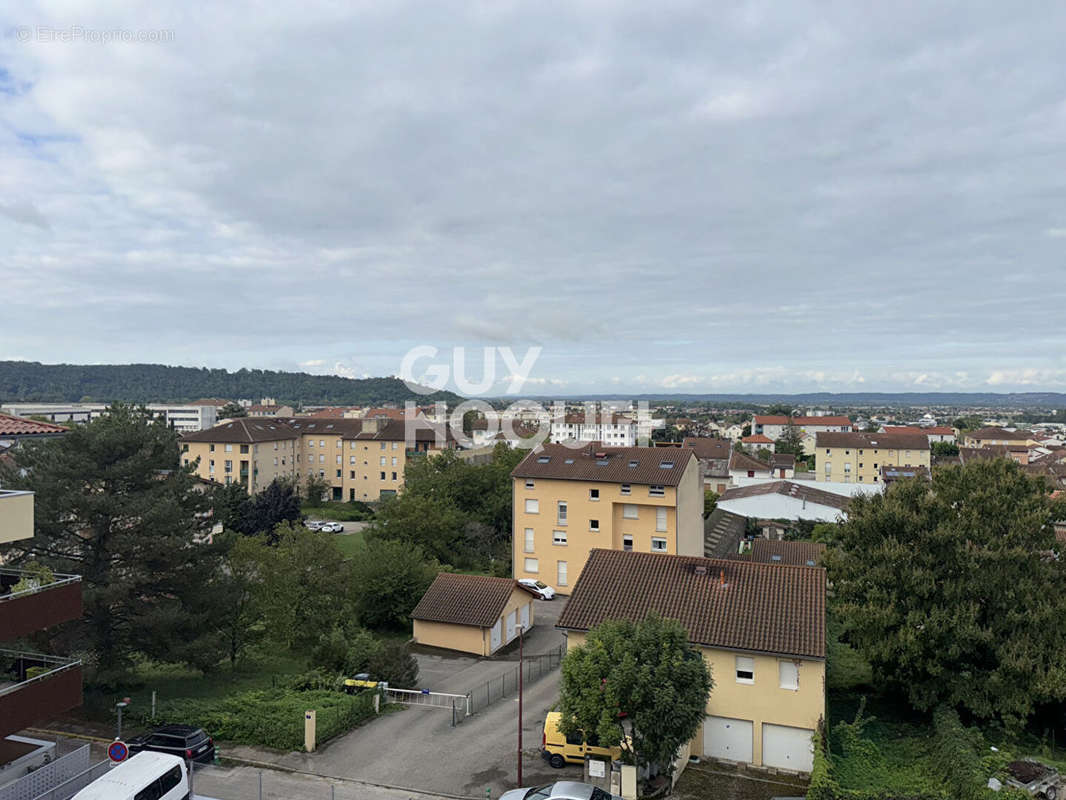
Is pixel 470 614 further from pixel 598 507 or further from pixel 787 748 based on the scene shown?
pixel 787 748

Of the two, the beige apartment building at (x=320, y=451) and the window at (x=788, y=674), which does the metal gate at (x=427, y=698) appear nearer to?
the window at (x=788, y=674)

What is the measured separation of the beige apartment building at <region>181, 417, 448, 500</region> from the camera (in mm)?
79375

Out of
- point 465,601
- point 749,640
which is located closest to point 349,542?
point 465,601

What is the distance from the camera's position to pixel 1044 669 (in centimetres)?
2134

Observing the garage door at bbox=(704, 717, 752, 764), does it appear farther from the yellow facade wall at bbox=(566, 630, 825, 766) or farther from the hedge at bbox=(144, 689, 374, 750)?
the hedge at bbox=(144, 689, 374, 750)

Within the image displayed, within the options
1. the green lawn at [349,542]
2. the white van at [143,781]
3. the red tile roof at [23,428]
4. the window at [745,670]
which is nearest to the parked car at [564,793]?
the window at [745,670]

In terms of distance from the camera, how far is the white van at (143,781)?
1395 cm

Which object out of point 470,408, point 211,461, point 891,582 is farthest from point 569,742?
point 470,408

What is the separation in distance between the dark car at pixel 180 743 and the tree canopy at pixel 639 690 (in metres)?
9.96

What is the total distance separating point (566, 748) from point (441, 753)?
3707 mm

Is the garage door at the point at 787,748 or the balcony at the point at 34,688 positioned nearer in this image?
the balcony at the point at 34,688

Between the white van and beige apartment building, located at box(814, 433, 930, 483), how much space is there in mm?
102313

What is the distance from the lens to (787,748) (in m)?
19.7

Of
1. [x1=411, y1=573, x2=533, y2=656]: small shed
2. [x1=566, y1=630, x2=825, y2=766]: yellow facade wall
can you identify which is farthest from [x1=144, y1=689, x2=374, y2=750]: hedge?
[x1=566, y1=630, x2=825, y2=766]: yellow facade wall
